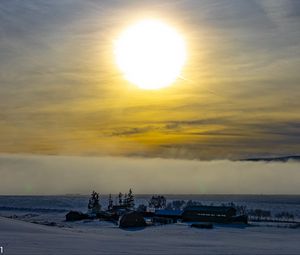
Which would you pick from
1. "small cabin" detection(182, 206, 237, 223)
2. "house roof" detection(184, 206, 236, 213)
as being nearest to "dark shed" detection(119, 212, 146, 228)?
"small cabin" detection(182, 206, 237, 223)

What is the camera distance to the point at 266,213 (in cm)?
10862

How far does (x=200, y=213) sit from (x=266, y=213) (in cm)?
3837

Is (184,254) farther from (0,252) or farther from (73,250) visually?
(0,252)

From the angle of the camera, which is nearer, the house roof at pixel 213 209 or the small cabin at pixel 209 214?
the small cabin at pixel 209 214

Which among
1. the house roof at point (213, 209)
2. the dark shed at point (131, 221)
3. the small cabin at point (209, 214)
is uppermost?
the house roof at point (213, 209)

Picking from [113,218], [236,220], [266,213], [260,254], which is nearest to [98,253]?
[260,254]

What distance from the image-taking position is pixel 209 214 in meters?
74.6

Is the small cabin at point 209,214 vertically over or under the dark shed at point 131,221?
over

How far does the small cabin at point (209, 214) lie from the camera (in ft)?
239

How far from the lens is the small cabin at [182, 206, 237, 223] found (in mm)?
72750

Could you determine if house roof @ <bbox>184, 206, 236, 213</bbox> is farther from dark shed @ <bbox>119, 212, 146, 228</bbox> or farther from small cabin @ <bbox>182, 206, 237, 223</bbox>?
dark shed @ <bbox>119, 212, 146, 228</bbox>

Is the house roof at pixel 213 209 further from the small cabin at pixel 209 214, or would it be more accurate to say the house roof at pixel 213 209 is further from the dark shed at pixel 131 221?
the dark shed at pixel 131 221

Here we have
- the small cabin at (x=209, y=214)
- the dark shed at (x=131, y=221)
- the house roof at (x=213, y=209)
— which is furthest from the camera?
the house roof at (x=213, y=209)

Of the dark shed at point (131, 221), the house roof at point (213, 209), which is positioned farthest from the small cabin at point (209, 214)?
the dark shed at point (131, 221)
